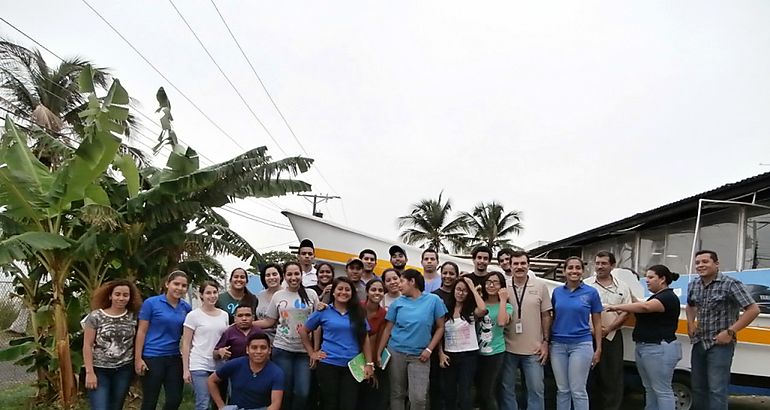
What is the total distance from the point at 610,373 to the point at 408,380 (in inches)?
88.9

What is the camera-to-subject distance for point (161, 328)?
5.08m

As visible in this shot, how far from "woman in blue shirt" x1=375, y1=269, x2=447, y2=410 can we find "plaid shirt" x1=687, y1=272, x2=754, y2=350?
2.47 metres

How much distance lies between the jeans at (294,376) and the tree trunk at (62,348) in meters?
2.87

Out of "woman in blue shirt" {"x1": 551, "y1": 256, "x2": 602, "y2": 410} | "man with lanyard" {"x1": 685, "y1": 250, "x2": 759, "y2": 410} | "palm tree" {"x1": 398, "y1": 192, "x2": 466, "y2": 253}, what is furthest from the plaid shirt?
"palm tree" {"x1": 398, "y1": 192, "x2": 466, "y2": 253}

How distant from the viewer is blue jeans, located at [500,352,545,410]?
5621mm

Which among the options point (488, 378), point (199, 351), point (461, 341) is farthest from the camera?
point (488, 378)

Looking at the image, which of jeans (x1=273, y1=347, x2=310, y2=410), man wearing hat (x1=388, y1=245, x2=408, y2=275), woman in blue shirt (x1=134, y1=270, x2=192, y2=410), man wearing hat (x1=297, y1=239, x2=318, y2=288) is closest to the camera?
woman in blue shirt (x1=134, y1=270, x2=192, y2=410)

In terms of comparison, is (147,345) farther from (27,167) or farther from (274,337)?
(27,167)

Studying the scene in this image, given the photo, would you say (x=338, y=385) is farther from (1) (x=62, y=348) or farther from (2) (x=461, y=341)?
(1) (x=62, y=348)

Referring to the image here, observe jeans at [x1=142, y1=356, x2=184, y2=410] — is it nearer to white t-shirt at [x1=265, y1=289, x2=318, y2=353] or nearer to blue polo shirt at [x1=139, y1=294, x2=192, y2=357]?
blue polo shirt at [x1=139, y1=294, x2=192, y2=357]

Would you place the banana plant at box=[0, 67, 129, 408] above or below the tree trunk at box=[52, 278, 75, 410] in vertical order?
above

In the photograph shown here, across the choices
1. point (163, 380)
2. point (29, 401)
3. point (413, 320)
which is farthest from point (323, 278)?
point (29, 401)

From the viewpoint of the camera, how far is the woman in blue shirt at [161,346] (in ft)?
16.5

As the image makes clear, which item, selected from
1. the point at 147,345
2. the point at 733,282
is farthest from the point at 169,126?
the point at 733,282
